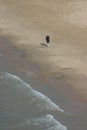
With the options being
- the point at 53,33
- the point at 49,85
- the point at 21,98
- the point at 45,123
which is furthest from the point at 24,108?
the point at 53,33

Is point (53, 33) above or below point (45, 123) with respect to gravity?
below

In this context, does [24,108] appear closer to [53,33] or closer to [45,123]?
[45,123]

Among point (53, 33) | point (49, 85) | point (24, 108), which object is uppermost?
point (24, 108)

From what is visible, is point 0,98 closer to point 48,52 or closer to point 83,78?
point 83,78

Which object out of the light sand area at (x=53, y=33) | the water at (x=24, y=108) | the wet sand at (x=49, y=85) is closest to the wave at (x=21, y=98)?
the water at (x=24, y=108)

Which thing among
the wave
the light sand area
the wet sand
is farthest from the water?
the light sand area

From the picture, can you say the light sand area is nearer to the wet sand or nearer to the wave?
the wet sand

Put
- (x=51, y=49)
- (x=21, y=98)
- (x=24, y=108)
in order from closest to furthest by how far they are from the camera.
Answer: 1. (x=24, y=108)
2. (x=21, y=98)
3. (x=51, y=49)
